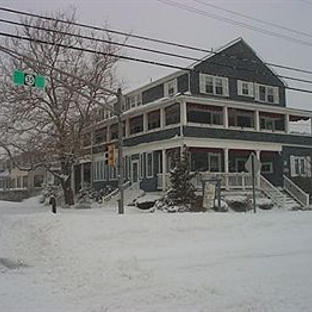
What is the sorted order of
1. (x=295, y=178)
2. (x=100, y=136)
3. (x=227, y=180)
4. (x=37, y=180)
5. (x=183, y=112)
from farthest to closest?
(x=37, y=180)
(x=100, y=136)
(x=295, y=178)
(x=227, y=180)
(x=183, y=112)

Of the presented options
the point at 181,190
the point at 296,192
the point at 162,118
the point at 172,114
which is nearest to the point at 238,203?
the point at 181,190

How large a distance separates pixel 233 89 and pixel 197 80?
374 cm

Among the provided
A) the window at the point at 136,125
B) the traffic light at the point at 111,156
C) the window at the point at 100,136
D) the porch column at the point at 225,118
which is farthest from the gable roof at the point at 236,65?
the traffic light at the point at 111,156

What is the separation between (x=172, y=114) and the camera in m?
37.7

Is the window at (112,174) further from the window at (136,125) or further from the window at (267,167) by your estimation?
the window at (267,167)

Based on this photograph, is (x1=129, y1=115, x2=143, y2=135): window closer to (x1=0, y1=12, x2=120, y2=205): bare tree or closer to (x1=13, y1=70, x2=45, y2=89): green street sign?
(x1=0, y1=12, x2=120, y2=205): bare tree

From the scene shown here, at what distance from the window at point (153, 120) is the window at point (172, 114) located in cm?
96

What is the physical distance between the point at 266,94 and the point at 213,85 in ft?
19.3

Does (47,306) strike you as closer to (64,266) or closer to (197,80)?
(64,266)

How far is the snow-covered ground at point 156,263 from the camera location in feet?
30.9

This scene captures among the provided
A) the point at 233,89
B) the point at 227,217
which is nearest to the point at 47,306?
the point at 227,217

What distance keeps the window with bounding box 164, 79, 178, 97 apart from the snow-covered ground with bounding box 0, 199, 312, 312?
62.6ft

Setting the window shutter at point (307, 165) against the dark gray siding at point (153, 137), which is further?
the window shutter at point (307, 165)

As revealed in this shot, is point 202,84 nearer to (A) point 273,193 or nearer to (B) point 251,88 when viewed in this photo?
(B) point 251,88
